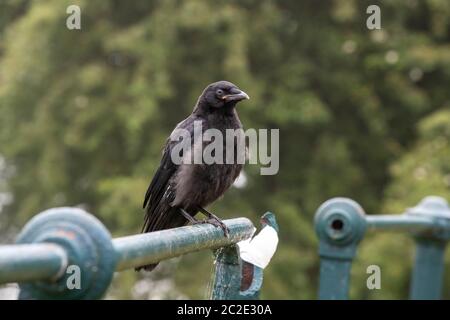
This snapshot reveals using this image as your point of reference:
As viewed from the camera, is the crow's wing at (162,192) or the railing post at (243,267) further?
the crow's wing at (162,192)

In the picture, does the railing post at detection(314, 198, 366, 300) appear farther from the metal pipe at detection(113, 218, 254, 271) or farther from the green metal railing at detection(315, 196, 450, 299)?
the metal pipe at detection(113, 218, 254, 271)

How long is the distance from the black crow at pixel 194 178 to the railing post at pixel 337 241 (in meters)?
0.78

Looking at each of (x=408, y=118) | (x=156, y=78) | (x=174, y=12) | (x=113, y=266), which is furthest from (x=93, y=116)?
(x=113, y=266)

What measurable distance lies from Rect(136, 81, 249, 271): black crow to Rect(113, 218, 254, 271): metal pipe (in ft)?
4.56

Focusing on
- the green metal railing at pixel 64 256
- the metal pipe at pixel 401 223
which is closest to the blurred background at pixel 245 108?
the metal pipe at pixel 401 223

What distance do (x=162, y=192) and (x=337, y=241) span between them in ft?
3.67

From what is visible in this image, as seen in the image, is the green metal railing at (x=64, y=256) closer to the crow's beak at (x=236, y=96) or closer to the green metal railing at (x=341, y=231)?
the green metal railing at (x=341, y=231)

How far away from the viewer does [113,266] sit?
130cm

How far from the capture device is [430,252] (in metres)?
3.85

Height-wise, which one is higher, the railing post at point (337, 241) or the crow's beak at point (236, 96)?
the crow's beak at point (236, 96)

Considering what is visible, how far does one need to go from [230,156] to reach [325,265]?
0.91m

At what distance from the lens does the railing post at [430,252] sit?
12.4ft

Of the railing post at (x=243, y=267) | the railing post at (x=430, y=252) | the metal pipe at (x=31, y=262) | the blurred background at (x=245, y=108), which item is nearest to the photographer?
A: the metal pipe at (x=31, y=262)

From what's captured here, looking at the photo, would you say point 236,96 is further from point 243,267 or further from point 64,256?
point 64,256
